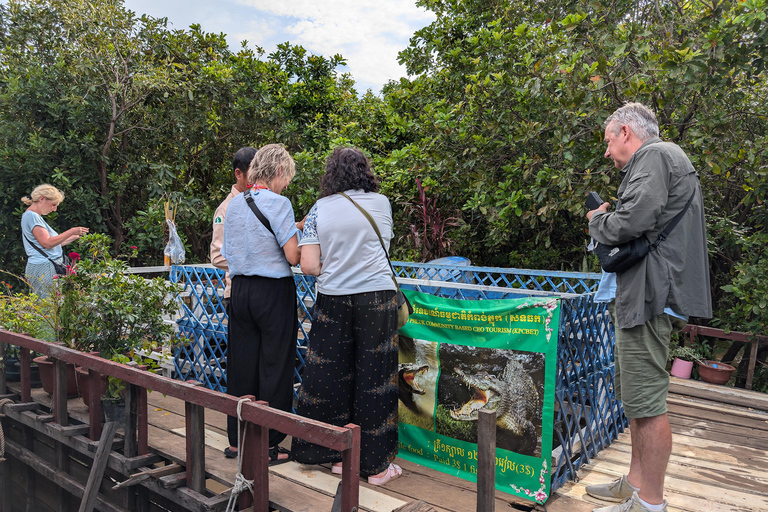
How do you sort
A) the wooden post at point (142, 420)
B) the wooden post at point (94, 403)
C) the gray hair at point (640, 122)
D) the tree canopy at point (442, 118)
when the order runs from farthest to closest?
the tree canopy at point (442, 118) < the wooden post at point (94, 403) < the wooden post at point (142, 420) < the gray hair at point (640, 122)

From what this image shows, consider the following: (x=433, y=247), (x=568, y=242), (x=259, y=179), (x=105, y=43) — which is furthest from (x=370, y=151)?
(x=259, y=179)

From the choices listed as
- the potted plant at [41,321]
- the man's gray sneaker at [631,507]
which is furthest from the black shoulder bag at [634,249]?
the potted plant at [41,321]

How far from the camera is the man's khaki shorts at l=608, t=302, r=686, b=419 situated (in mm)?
2441

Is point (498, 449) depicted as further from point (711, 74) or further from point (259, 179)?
point (711, 74)

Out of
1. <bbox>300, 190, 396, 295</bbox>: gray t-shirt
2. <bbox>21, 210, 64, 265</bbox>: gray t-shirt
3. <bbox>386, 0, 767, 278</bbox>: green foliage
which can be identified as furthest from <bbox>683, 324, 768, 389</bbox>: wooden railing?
<bbox>21, 210, 64, 265</bbox>: gray t-shirt

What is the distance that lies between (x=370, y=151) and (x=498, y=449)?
7030mm

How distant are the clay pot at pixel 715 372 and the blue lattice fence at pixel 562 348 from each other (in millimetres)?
2224

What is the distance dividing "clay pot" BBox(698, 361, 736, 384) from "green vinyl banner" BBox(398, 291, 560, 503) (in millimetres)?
4561

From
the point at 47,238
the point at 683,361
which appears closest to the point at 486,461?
the point at 47,238

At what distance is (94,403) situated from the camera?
3.32m

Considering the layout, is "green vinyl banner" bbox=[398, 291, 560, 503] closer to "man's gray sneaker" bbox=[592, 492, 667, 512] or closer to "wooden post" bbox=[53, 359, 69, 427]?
"man's gray sneaker" bbox=[592, 492, 667, 512]

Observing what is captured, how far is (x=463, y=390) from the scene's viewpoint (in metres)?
3.07

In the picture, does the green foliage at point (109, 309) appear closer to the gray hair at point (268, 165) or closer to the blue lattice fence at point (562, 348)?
the blue lattice fence at point (562, 348)

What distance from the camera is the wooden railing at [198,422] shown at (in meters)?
2.01
